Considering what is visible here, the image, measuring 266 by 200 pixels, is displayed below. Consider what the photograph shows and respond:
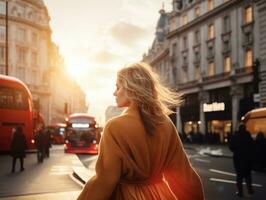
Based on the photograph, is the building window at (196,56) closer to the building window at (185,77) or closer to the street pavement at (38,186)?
the building window at (185,77)

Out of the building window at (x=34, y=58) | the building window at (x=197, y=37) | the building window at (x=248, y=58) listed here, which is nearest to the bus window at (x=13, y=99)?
the building window at (x=248, y=58)

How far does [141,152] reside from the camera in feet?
9.38

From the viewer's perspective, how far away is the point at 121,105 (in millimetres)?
3041

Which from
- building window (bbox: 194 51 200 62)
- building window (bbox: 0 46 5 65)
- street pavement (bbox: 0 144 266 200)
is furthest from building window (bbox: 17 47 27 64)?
street pavement (bbox: 0 144 266 200)

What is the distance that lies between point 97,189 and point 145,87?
0.70 meters

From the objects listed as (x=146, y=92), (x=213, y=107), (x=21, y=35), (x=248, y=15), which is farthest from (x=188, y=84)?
(x=146, y=92)

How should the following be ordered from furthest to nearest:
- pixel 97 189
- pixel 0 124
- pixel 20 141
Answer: pixel 0 124 → pixel 20 141 → pixel 97 189

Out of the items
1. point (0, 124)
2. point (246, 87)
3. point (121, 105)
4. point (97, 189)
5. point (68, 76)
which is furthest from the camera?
point (68, 76)

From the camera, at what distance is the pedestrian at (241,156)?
988 cm

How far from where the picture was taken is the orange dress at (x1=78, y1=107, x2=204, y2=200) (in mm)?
2775

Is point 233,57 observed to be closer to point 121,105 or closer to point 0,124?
point 0,124

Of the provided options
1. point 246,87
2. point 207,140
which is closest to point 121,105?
point 246,87

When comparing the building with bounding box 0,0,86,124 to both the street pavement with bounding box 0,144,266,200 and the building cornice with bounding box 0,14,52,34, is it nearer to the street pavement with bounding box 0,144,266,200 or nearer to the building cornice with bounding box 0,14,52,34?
the building cornice with bounding box 0,14,52,34

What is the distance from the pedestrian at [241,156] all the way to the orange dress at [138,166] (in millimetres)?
7092
